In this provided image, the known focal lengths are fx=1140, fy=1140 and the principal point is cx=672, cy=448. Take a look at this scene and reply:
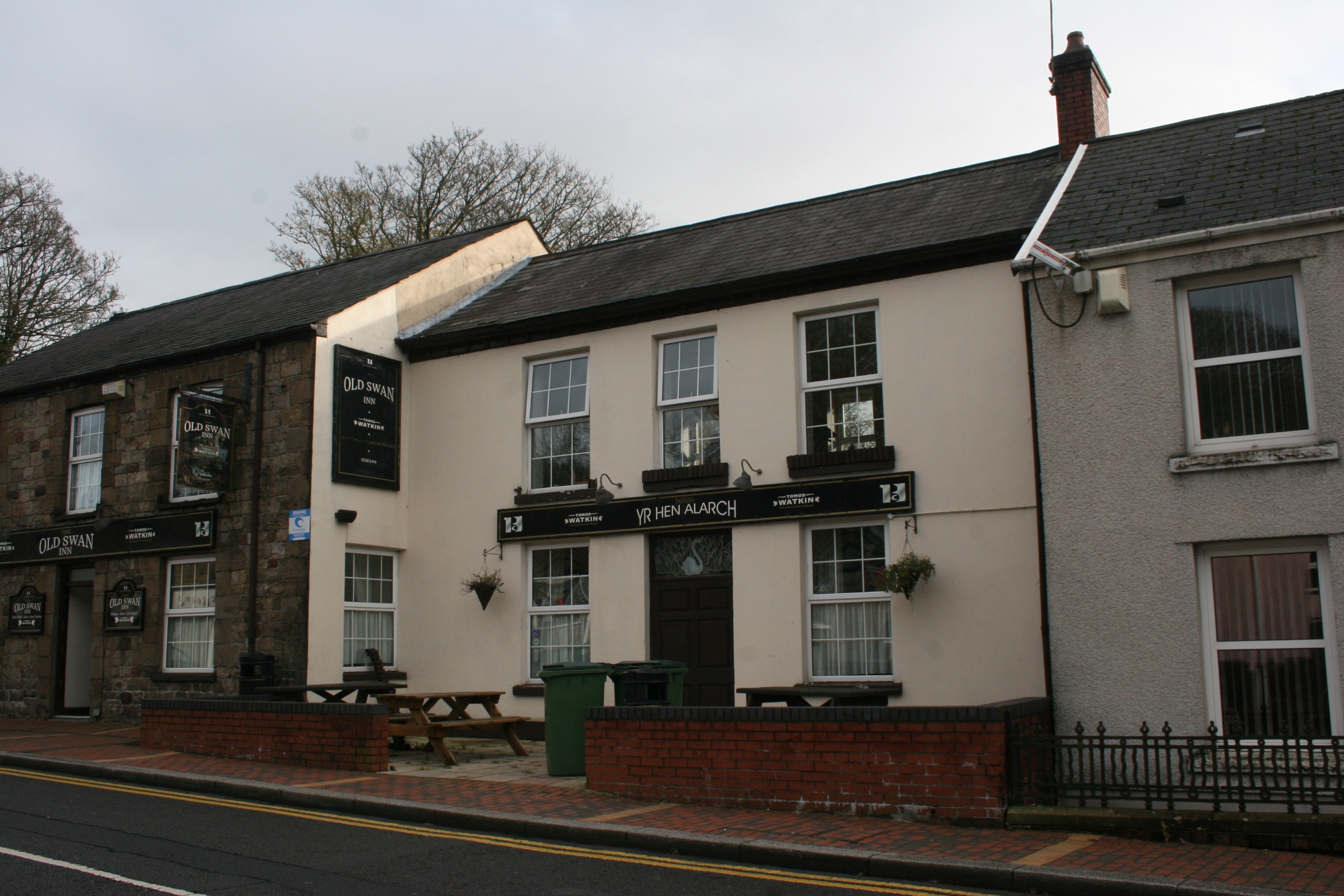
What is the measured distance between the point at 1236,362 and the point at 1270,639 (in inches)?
88.9

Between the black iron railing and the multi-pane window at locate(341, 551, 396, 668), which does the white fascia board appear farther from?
the black iron railing

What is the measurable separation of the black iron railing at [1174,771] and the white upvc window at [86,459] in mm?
15094

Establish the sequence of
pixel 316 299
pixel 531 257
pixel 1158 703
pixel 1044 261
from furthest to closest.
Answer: pixel 531 257 → pixel 316 299 → pixel 1044 261 → pixel 1158 703

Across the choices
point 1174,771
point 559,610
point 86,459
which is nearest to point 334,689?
point 559,610

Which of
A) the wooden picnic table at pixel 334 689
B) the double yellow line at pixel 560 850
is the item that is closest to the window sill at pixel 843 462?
the wooden picnic table at pixel 334 689

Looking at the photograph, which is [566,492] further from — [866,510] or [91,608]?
[91,608]

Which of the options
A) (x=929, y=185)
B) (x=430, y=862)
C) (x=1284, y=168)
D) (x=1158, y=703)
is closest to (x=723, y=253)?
(x=929, y=185)

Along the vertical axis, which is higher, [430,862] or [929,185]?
[929,185]

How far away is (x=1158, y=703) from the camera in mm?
8922

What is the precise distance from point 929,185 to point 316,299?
30.7 feet

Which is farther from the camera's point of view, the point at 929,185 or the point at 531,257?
the point at 531,257

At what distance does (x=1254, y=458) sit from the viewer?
894 cm

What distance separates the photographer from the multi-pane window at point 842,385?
43.0ft

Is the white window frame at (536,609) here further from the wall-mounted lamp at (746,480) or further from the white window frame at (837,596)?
the white window frame at (837,596)
